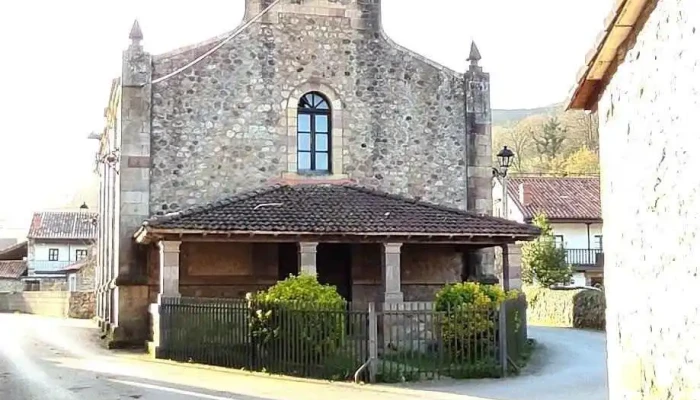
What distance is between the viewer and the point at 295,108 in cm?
2158

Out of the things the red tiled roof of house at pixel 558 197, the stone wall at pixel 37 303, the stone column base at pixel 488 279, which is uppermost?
the red tiled roof of house at pixel 558 197

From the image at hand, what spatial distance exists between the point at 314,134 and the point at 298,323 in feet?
27.0

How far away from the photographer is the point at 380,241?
18.2 meters

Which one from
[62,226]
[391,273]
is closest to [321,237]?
[391,273]

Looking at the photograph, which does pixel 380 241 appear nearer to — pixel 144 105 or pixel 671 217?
pixel 144 105

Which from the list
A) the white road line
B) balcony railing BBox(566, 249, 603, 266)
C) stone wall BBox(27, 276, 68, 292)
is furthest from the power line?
stone wall BBox(27, 276, 68, 292)

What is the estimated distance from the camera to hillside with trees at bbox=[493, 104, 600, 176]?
57.9m

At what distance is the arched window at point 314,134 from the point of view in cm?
2180

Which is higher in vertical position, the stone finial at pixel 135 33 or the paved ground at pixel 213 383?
the stone finial at pixel 135 33

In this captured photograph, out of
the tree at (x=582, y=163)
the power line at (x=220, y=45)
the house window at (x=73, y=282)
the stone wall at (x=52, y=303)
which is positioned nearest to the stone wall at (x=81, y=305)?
the stone wall at (x=52, y=303)

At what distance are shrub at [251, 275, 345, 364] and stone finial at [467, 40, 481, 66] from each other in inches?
391

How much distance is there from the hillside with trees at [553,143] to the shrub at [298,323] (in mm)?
43894

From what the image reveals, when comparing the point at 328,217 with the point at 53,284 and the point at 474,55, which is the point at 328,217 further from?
the point at 53,284

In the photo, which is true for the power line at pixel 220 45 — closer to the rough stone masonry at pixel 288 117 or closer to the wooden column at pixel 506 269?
the rough stone masonry at pixel 288 117
